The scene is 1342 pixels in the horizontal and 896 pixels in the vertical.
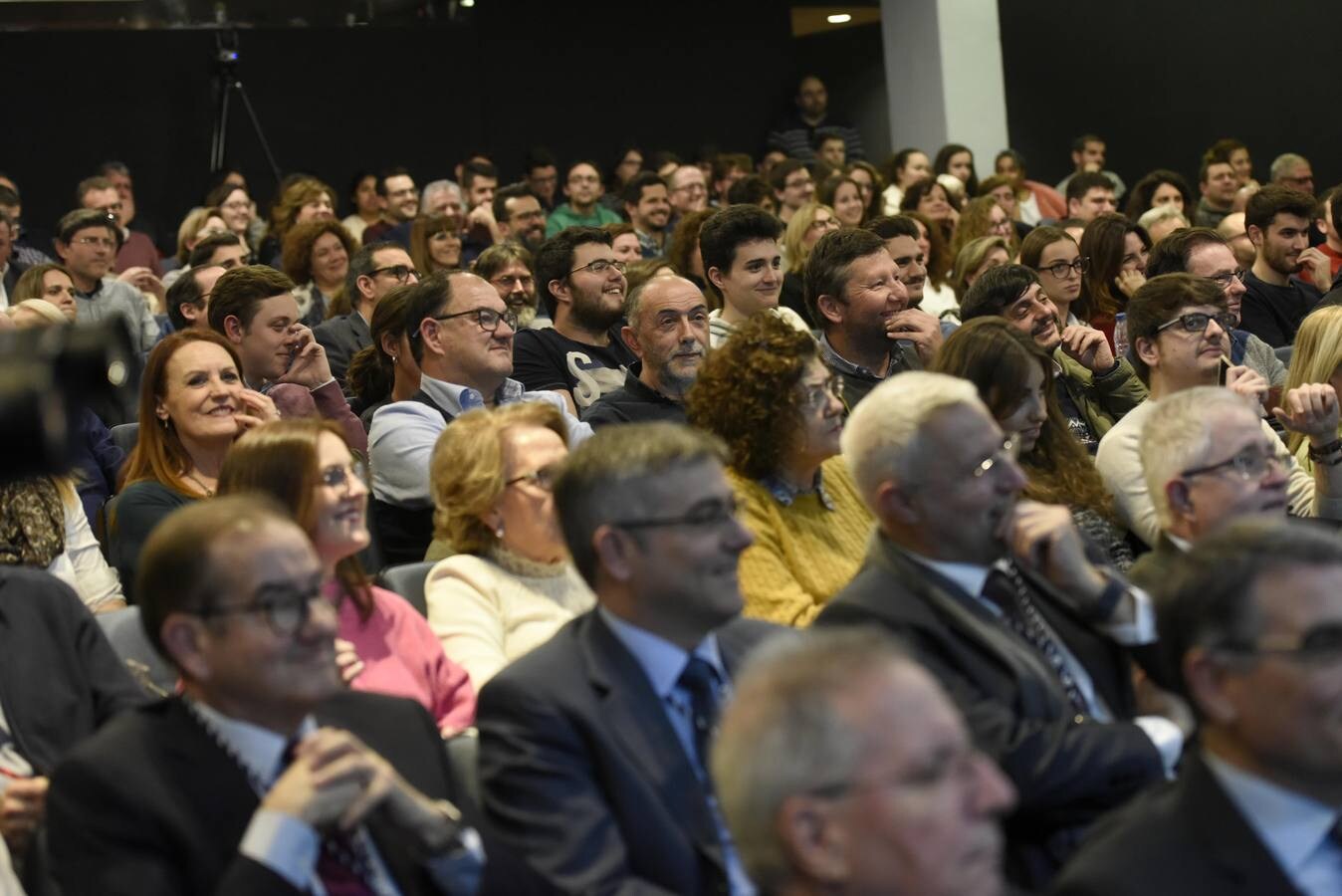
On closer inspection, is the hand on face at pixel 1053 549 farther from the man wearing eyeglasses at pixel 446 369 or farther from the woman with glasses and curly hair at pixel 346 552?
the man wearing eyeglasses at pixel 446 369

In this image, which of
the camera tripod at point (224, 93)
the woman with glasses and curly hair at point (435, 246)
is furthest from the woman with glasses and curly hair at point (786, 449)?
the camera tripod at point (224, 93)

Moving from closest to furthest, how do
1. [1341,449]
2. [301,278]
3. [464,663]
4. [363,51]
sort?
[464,663], [1341,449], [301,278], [363,51]

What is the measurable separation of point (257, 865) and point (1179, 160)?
35.3 feet

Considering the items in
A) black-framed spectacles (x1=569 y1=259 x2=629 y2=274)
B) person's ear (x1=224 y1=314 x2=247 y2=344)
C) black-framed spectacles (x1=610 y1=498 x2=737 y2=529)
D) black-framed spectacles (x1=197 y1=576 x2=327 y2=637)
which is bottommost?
black-framed spectacles (x1=610 y1=498 x2=737 y2=529)

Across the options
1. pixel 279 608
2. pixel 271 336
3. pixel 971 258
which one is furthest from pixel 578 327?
pixel 279 608

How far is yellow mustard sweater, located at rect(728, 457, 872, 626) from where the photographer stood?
3012mm

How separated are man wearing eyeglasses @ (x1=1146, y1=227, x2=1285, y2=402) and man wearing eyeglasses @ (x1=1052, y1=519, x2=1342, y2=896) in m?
3.14

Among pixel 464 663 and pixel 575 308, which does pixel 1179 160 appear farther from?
pixel 464 663

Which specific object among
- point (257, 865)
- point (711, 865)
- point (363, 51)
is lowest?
point (711, 865)

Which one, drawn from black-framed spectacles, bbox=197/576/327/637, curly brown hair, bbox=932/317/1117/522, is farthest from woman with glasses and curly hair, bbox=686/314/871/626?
black-framed spectacles, bbox=197/576/327/637

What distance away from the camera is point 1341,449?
3725 mm

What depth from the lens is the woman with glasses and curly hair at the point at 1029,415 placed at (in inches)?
134

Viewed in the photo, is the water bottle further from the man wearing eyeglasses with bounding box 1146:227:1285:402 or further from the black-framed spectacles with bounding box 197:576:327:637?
the black-framed spectacles with bounding box 197:576:327:637

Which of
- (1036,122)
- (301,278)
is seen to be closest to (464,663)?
(301,278)
